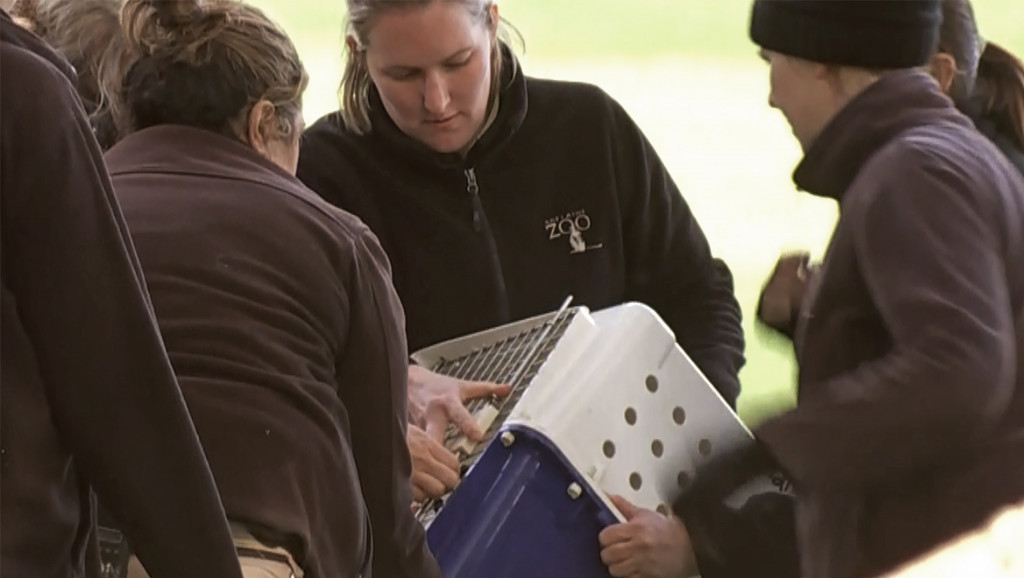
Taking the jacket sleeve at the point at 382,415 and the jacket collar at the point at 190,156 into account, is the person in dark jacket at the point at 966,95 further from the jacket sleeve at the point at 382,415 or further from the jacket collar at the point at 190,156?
the jacket collar at the point at 190,156

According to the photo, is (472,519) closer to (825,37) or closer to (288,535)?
(288,535)

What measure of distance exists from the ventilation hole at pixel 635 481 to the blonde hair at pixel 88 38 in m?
0.73

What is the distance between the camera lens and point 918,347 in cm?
121

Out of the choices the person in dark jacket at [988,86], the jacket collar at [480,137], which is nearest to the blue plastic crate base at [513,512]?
the jacket collar at [480,137]

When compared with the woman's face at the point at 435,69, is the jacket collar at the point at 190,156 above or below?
above

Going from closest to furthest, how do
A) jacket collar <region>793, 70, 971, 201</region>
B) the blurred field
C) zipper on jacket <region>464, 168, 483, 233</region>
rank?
jacket collar <region>793, 70, 971, 201</region>
zipper on jacket <region>464, 168, 483, 233</region>
the blurred field

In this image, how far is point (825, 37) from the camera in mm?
1374

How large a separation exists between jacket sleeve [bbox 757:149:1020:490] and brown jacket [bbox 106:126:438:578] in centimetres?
45

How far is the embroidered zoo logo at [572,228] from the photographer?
2.09 metres

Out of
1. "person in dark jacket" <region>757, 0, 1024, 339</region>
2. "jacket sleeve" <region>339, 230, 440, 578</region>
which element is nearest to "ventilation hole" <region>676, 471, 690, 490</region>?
"person in dark jacket" <region>757, 0, 1024, 339</region>

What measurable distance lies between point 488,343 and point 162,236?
644 mm

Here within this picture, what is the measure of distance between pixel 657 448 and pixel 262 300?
0.60m

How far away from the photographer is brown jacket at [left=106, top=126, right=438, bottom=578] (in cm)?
140

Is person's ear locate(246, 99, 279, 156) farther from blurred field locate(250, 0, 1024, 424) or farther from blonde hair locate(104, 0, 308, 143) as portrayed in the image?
blurred field locate(250, 0, 1024, 424)
